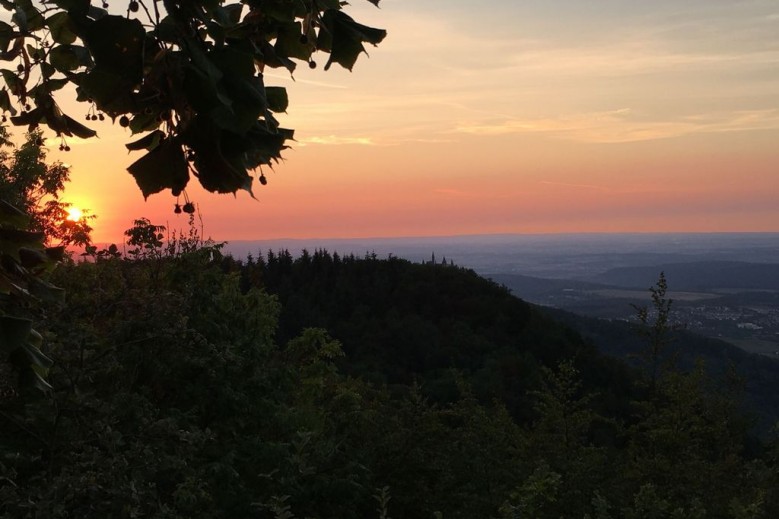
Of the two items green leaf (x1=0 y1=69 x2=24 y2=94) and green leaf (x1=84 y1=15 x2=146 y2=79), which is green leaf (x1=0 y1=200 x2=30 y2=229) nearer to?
green leaf (x1=0 y1=69 x2=24 y2=94)

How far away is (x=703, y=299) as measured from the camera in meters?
177

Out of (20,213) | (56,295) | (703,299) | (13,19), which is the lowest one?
(703,299)

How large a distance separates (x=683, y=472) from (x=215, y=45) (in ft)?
48.7

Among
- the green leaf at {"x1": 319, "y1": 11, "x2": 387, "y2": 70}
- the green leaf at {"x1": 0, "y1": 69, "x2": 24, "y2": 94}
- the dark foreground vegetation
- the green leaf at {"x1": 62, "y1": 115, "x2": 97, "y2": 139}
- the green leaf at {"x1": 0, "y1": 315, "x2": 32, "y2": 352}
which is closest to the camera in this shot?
the green leaf at {"x1": 319, "y1": 11, "x2": 387, "y2": 70}

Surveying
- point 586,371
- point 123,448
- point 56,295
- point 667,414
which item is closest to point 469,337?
point 586,371

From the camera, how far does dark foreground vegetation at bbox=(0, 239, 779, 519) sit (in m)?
7.16

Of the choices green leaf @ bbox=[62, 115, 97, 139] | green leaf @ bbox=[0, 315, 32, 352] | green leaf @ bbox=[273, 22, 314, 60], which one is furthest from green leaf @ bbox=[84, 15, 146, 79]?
green leaf @ bbox=[62, 115, 97, 139]

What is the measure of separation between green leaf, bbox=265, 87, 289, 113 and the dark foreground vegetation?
1256mm

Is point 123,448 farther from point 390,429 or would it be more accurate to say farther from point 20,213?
point 20,213

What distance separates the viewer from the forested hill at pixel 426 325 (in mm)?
63594

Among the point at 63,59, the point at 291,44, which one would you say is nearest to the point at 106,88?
the point at 291,44

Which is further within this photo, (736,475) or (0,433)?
(736,475)

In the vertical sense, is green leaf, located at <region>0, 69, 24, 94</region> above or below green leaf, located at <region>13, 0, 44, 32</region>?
below

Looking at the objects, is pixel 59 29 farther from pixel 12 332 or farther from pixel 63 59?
pixel 12 332
